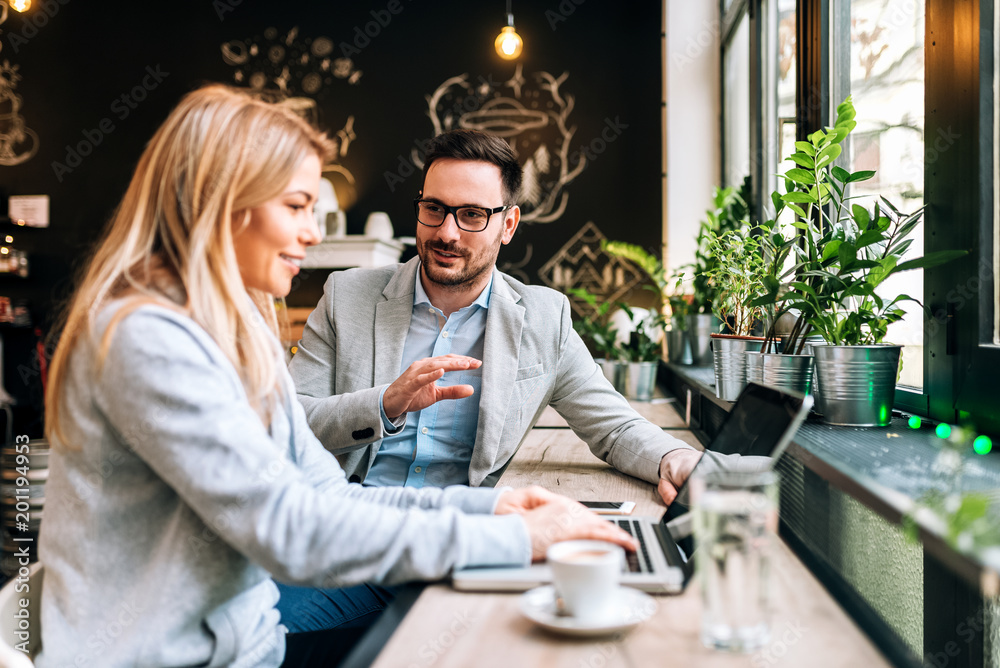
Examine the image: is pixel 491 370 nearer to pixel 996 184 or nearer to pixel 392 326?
pixel 392 326

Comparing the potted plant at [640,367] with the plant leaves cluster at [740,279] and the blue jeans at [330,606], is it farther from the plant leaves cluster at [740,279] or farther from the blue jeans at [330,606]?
the blue jeans at [330,606]

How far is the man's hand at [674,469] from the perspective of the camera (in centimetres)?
128

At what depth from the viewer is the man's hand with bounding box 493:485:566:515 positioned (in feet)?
3.33

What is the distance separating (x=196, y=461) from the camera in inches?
30.6

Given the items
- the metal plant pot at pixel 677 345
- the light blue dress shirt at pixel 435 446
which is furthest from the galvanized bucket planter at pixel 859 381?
the metal plant pot at pixel 677 345

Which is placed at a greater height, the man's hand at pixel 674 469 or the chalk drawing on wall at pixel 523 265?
the chalk drawing on wall at pixel 523 265

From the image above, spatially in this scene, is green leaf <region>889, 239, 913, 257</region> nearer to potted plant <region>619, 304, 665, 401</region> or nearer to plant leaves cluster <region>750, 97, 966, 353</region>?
plant leaves cluster <region>750, 97, 966, 353</region>

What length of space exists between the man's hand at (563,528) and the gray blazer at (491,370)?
565 mm

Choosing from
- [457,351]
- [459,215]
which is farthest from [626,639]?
[459,215]

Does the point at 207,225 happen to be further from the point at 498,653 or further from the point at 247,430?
the point at 498,653

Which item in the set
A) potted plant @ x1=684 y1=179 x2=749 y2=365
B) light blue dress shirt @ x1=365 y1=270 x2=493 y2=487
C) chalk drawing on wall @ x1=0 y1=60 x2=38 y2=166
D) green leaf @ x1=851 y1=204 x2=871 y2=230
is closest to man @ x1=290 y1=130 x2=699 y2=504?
light blue dress shirt @ x1=365 y1=270 x2=493 y2=487

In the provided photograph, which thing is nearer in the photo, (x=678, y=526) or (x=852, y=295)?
(x=678, y=526)

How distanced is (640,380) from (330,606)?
187 centimetres

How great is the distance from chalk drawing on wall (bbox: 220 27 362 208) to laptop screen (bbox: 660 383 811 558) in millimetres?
3892
